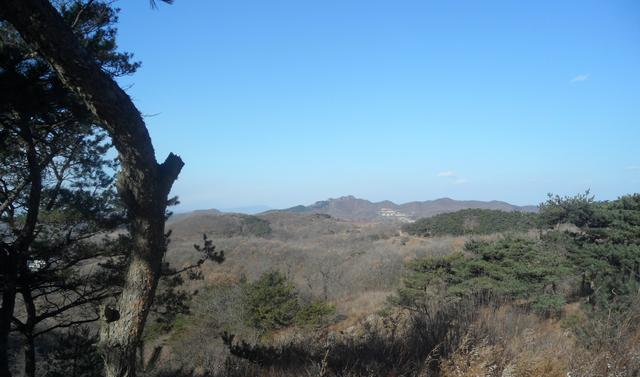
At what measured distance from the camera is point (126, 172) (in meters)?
2.34

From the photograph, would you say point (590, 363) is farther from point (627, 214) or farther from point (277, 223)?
point (277, 223)

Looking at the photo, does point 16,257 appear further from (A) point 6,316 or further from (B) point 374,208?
(B) point 374,208

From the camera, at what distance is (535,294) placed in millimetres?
10102

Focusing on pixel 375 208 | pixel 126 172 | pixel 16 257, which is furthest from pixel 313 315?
pixel 375 208

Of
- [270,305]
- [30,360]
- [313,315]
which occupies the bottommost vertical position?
[313,315]

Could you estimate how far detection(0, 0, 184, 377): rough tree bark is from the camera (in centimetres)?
210

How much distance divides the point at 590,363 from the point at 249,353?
2807mm

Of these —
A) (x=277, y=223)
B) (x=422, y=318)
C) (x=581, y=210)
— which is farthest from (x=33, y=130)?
(x=277, y=223)

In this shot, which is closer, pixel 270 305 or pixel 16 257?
pixel 16 257

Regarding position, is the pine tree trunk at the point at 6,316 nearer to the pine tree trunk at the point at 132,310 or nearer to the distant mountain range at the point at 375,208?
the pine tree trunk at the point at 132,310

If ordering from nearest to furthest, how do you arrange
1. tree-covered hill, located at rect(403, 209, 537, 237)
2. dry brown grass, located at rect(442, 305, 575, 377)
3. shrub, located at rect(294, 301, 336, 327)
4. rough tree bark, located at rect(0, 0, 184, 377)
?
rough tree bark, located at rect(0, 0, 184, 377) → dry brown grass, located at rect(442, 305, 575, 377) → shrub, located at rect(294, 301, 336, 327) → tree-covered hill, located at rect(403, 209, 537, 237)

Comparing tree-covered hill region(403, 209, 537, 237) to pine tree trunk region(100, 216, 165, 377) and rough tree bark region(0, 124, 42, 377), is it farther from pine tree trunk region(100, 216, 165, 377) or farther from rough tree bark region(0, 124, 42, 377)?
pine tree trunk region(100, 216, 165, 377)

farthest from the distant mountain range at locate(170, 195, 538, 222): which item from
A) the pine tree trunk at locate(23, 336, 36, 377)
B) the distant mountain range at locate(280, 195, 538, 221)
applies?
the pine tree trunk at locate(23, 336, 36, 377)

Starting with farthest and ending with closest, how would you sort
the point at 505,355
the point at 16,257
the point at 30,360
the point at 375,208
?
1. the point at 375,208
2. the point at 30,360
3. the point at 16,257
4. the point at 505,355
